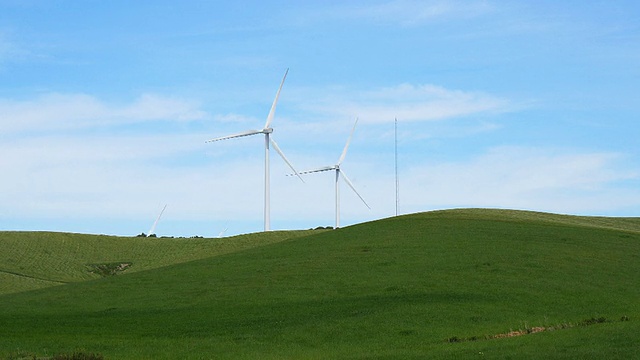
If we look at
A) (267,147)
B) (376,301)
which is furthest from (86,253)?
(376,301)

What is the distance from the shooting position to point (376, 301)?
41.3 meters

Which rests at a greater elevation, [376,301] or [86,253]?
[86,253]

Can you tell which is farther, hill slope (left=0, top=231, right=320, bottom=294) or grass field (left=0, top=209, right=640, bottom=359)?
hill slope (left=0, top=231, right=320, bottom=294)

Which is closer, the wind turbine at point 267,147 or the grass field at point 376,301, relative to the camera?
the grass field at point 376,301

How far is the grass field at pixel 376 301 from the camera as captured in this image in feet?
104

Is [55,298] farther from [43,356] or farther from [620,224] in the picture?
[620,224]

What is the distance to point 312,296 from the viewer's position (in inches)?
1725

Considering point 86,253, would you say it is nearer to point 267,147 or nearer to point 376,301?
point 267,147

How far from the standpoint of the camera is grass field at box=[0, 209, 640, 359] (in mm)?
31750

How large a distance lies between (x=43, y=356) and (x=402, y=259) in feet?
88.4

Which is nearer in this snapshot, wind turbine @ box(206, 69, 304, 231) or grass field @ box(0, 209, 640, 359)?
grass field @ box(0, 209, 640, 359)

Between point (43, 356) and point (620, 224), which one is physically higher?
point (620, 224)

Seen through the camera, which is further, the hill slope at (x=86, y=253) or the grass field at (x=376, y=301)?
the hill slope at (x=86, y=253)

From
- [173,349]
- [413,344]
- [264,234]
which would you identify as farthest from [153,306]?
[264,234]
